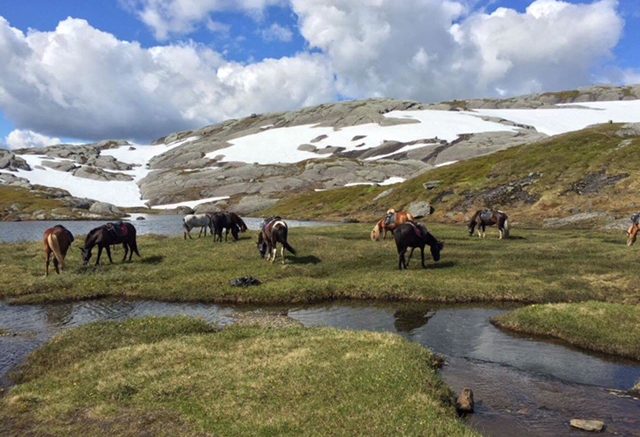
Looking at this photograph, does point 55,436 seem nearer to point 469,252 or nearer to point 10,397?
point 10,397

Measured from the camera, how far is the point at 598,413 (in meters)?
14.6

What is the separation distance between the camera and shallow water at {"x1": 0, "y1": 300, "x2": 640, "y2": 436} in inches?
570

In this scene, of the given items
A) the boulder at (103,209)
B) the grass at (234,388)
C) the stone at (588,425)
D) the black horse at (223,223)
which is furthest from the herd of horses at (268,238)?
the boulder at (103,209)

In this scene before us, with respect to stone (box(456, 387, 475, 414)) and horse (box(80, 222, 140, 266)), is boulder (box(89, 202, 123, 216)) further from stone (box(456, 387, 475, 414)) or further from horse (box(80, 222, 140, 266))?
stone (box(456, 387, 475, 414))

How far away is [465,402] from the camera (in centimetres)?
1453

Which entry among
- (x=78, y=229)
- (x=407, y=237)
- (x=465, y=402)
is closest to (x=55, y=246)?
(x=407, y=237)

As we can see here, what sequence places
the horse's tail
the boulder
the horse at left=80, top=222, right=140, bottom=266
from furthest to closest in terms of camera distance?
the boulder → the horse at left=80, top=222, right=140, bottom=266 → the horse's tail

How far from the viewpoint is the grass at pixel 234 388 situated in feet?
41.4

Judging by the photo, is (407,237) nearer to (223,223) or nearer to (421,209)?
(223,223)

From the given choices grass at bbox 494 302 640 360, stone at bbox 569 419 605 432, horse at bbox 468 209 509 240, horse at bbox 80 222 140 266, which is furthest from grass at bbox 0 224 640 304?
stone at bbox 569 419 605 432

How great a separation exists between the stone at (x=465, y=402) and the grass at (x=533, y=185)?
204 feet

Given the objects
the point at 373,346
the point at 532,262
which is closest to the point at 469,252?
the point at 532,262

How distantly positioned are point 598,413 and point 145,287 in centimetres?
2594

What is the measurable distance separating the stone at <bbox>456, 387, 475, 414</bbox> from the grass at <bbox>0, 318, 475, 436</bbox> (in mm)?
358
